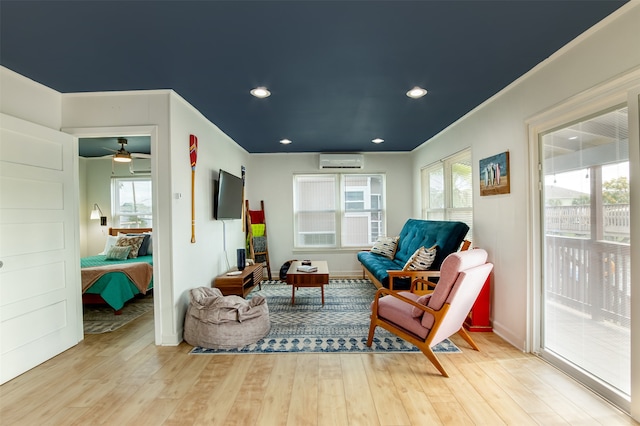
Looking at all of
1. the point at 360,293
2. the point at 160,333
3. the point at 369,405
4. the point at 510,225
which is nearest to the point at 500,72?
the point at 510,225

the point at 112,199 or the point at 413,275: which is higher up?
the point at 112,199

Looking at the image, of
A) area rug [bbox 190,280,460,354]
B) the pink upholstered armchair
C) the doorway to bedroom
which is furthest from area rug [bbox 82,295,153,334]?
the pink upholstered armchair

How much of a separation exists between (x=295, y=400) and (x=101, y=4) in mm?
2596

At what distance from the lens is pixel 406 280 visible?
337cm

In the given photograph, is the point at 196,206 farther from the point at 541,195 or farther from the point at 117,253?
the point at 541,195

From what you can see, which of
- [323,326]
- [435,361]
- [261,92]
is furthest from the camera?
[323,326]

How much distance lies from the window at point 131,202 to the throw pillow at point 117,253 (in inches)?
49.7

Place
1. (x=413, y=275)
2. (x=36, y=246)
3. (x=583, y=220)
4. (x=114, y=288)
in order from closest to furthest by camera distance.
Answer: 1. (x=583, y=220)
2. (x=36, y=246)
3. (x=413, y=275)
4. (x=114, y=288)

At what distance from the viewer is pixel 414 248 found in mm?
4172

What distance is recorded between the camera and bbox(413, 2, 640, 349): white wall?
182cm

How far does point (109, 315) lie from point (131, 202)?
289cm

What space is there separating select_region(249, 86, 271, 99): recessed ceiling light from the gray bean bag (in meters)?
2.00

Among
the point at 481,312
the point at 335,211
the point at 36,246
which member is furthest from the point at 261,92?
the point at 335,211

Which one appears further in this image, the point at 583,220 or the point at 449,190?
the point at 449,190
